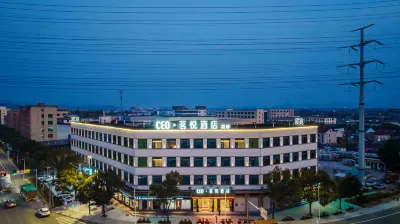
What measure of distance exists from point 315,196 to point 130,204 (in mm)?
27311

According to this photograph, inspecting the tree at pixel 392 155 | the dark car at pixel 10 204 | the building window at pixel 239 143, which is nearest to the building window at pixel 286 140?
the building window at pixel 239 143

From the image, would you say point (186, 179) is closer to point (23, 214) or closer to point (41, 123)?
point (23, 214)

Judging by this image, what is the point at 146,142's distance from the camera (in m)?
48.3

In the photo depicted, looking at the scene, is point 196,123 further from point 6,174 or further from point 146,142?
point 6,174

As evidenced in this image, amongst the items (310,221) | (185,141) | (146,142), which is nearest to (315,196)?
(310,221)

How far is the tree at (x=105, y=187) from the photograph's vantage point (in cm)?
4362

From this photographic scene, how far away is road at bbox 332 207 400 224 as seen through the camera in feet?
138

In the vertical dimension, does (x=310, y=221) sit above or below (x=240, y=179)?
below

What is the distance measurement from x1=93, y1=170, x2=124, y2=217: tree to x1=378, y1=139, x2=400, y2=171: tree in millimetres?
A: 60698

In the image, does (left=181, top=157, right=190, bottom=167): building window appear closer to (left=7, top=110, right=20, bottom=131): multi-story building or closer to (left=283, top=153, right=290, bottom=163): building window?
(left=283, top=153, right=290, bottom=163): building window

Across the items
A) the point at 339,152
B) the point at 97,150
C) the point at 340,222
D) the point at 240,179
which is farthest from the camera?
the point at 339,152

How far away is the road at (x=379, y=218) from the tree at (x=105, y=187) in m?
30.6

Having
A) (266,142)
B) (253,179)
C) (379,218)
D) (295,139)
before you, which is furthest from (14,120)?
(379,218)

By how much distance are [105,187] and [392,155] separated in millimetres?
63103
